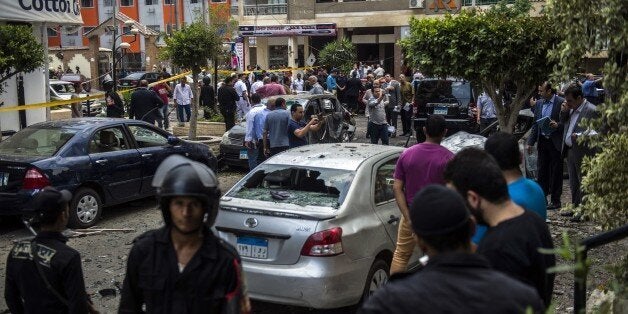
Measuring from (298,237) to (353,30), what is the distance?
40938 mm

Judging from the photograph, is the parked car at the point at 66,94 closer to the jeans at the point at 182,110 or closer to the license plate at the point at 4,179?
the jeans at the point at 182,110

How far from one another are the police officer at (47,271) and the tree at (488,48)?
6.65 m

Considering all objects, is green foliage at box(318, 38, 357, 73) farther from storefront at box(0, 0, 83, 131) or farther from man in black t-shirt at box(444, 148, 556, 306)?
man in black t-shirt at box(444, 148, 556, 306)

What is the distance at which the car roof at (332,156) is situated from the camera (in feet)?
22.2

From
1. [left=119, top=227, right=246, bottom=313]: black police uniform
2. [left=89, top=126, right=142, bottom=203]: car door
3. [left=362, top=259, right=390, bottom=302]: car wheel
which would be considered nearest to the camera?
[left=119, top=227, right=246, bottom=313]: black police uniform

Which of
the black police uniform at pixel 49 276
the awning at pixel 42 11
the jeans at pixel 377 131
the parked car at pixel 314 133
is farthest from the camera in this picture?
the awning at pixel 42 11

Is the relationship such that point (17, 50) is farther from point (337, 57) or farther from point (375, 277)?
point (337, 57)

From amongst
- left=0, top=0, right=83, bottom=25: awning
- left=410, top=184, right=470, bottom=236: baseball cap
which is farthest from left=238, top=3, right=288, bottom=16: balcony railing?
left=410, top=184, right=470, bottom=236: baseball cap

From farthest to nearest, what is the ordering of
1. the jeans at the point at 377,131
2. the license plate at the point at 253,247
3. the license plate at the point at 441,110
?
the license plate at the point at 441,110 → the jeans at the point at 377,131 → the license plate at the point at 253,247

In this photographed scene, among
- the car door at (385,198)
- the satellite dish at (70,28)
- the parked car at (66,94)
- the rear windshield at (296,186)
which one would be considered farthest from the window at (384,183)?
Answer: the parked car at (66,94)

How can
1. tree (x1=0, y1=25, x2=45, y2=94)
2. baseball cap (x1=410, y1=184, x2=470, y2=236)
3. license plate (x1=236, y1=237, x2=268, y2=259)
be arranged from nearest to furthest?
baseball cap (x1=410, y1=184, x2=470, y2=236), license plate (x1=236, y1=237, x2=268, y2=259), tree (x1=0, y1=25, x2=45, y2=94)

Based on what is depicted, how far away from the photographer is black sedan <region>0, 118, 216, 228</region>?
29.8 feet

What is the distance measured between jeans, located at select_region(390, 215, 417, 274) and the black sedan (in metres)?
5.14

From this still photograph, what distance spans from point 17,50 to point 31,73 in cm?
498
